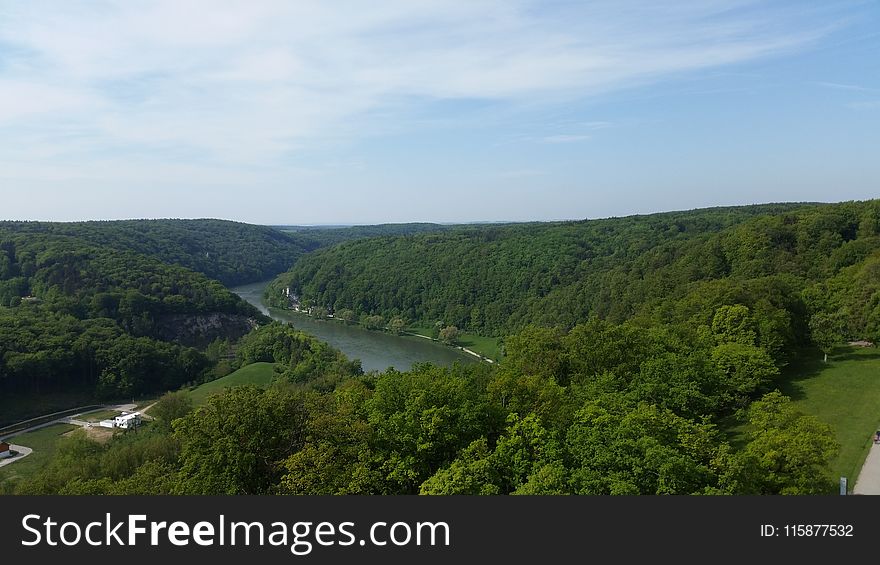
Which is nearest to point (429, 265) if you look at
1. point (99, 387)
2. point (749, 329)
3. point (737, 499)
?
point (99, 387)

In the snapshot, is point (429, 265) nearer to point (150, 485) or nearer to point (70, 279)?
point (70, 279)

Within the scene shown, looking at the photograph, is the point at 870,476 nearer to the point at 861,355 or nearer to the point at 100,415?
the point at 861,355

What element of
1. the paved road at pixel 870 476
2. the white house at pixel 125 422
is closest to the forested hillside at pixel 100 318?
the white house at pixel 125 422

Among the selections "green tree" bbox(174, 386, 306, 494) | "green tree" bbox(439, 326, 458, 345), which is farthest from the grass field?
"green tree" bbox(174, 386, 306, 494)

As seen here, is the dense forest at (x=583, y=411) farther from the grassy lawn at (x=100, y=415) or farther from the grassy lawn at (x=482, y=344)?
the grassy lawn at (x=482, y=344)

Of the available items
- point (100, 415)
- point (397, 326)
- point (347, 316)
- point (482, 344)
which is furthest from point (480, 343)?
point (100, 415)
